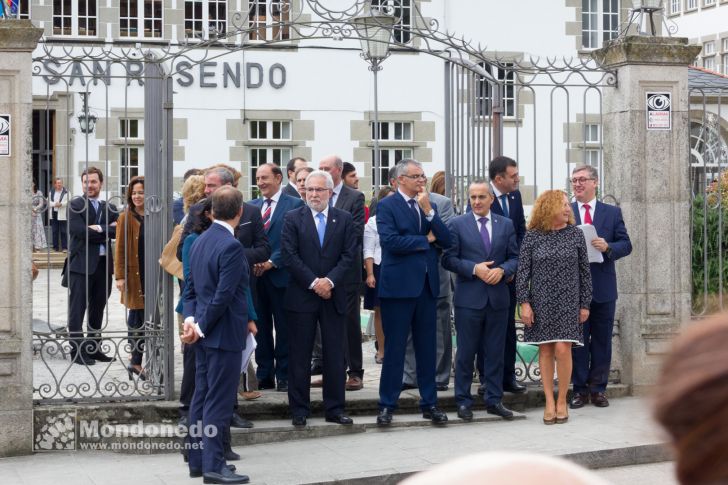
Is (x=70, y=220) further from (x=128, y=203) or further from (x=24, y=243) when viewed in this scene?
(x=24, y=243)

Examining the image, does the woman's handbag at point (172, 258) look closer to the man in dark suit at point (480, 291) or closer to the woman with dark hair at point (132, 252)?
the woman with dark hair at point (132, 252)

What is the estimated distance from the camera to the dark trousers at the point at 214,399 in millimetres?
7402

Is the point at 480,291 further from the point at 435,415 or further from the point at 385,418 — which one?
the point at 385,418

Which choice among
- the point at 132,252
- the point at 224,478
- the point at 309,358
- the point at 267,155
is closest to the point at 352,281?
the point at 309,358

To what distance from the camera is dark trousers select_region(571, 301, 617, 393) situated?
988cm

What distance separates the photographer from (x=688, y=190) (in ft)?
34.3

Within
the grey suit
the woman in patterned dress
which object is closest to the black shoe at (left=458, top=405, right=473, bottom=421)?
the woman in patterned dress

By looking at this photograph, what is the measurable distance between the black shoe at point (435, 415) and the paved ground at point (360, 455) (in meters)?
0.07

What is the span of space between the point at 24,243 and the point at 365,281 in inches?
135

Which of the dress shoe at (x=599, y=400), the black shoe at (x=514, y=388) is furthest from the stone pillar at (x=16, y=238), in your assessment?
the dress shoe at (x=599, y=400)

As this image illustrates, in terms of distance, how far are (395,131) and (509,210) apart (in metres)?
17.5

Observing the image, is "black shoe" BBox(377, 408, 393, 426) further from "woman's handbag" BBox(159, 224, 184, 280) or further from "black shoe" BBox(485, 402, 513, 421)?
"woman's handbag" BBox(159, 224, 184, 280)

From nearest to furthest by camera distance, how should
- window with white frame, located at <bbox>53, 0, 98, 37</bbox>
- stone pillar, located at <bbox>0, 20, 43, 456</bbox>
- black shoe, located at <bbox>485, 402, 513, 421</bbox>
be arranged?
stone pillar, located at <bbox>0, 20, 43, 456</bbox>
black shoe, located at <bbox>485, 402, 513, 421</bbox>
window with white frame, located at <bbox>53, 0, 98, 37</bbox>

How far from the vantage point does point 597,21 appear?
94.5ft
